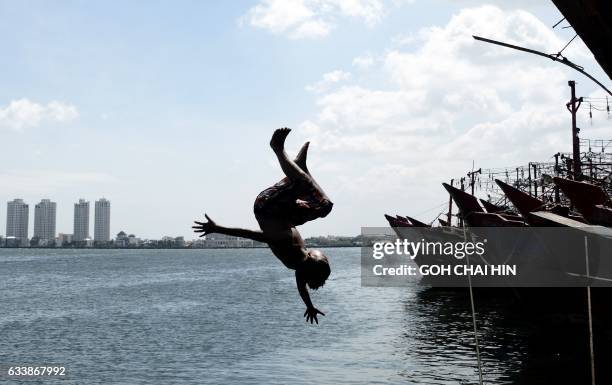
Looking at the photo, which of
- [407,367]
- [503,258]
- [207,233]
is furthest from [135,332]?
[207,233]

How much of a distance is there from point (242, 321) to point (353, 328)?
9661 millimetres

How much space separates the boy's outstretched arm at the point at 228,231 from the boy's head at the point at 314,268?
309 mm

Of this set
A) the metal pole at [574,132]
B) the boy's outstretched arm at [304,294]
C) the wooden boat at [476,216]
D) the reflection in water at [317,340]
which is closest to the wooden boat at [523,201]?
the wooden boat at [476,216]

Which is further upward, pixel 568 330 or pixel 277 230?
pixel 277 230

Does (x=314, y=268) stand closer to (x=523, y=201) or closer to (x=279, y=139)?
(x=279, y=139)

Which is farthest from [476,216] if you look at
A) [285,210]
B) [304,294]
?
[285,210]

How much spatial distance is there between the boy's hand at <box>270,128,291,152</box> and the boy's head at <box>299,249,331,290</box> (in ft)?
2.31

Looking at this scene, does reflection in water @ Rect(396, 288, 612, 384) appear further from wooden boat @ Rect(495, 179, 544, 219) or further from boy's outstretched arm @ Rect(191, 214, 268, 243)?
boy's outstretched arm @ Rect(191, 214, 268, 243)

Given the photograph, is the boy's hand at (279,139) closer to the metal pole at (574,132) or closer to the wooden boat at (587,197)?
the wooden boat at (587,197)

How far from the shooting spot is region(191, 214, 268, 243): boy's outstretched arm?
370 centimetres

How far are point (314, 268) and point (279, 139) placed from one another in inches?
33.6

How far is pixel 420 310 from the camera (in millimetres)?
48906

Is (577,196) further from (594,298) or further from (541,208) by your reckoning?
(594,298)

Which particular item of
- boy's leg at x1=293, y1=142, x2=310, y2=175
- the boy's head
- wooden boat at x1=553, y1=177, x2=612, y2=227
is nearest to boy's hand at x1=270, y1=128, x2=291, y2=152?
boy's leg at x1=293, y1=142, x2=310, y2=175
